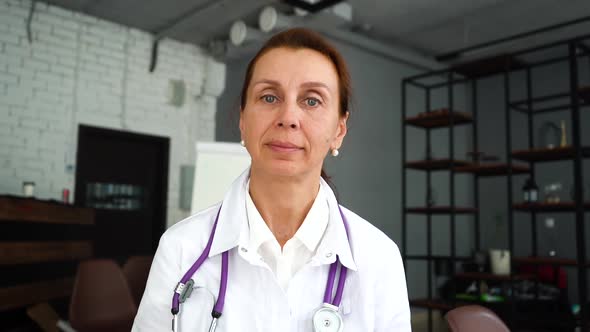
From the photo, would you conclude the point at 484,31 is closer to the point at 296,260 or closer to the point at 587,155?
the point at 587,155

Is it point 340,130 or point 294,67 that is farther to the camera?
point 340,130

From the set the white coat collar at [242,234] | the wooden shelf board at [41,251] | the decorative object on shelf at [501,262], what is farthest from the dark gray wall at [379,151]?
the white coat collar at [242,234]

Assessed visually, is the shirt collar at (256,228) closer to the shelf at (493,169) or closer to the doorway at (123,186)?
the shelf at (493,169)

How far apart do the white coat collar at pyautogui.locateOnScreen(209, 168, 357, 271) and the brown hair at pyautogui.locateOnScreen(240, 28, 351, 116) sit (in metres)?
0.23

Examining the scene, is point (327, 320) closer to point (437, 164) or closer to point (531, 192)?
point (531, 192)

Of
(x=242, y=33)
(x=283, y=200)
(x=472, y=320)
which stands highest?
(x=242, y=33)

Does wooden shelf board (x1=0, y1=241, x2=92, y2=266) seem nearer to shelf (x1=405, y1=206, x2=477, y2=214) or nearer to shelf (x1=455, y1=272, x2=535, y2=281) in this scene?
shelf (x1=405, y1=206, x2=477, y2=214)

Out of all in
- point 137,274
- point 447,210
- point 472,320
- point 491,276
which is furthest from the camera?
point 447,210

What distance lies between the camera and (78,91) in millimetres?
5227

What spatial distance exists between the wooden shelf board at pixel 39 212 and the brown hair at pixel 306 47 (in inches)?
113

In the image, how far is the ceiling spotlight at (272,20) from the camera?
15.7ft

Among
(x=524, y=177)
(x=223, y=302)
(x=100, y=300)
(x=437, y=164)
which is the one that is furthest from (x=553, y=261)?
(x=223, y=302)

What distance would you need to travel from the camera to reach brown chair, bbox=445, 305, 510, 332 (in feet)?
4.44

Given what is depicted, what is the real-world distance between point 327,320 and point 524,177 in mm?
6650
